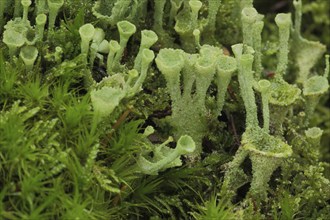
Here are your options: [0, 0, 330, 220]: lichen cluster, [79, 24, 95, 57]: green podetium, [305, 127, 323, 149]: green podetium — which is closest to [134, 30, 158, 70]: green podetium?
[0, 0, 330, 220]: lichen cluster

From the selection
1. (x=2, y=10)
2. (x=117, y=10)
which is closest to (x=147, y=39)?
(x=117, y=10)

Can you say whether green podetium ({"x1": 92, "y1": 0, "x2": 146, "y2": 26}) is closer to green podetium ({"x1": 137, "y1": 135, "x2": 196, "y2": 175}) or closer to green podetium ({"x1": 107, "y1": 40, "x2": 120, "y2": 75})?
green podetium ({"x1": 107, "y1": 40, "x2": 120, "y2": 75})

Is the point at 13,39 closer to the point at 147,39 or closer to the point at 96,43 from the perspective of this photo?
the point at 96,43

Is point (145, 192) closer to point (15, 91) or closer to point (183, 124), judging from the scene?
point (183, 124)

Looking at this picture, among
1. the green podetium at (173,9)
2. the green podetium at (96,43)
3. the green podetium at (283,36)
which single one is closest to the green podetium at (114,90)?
the green podetium at (96,43)

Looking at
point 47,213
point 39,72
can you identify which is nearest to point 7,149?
point 47,213

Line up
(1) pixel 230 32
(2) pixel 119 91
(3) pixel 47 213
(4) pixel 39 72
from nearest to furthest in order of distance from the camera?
(3) pixel 47 213 < (2) pixel 119 91 < (4) pixel 39 72 < (1) pixel 230 32

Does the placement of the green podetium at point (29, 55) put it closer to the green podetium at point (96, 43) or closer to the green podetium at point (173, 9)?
the green podetium at point (96, 43)
